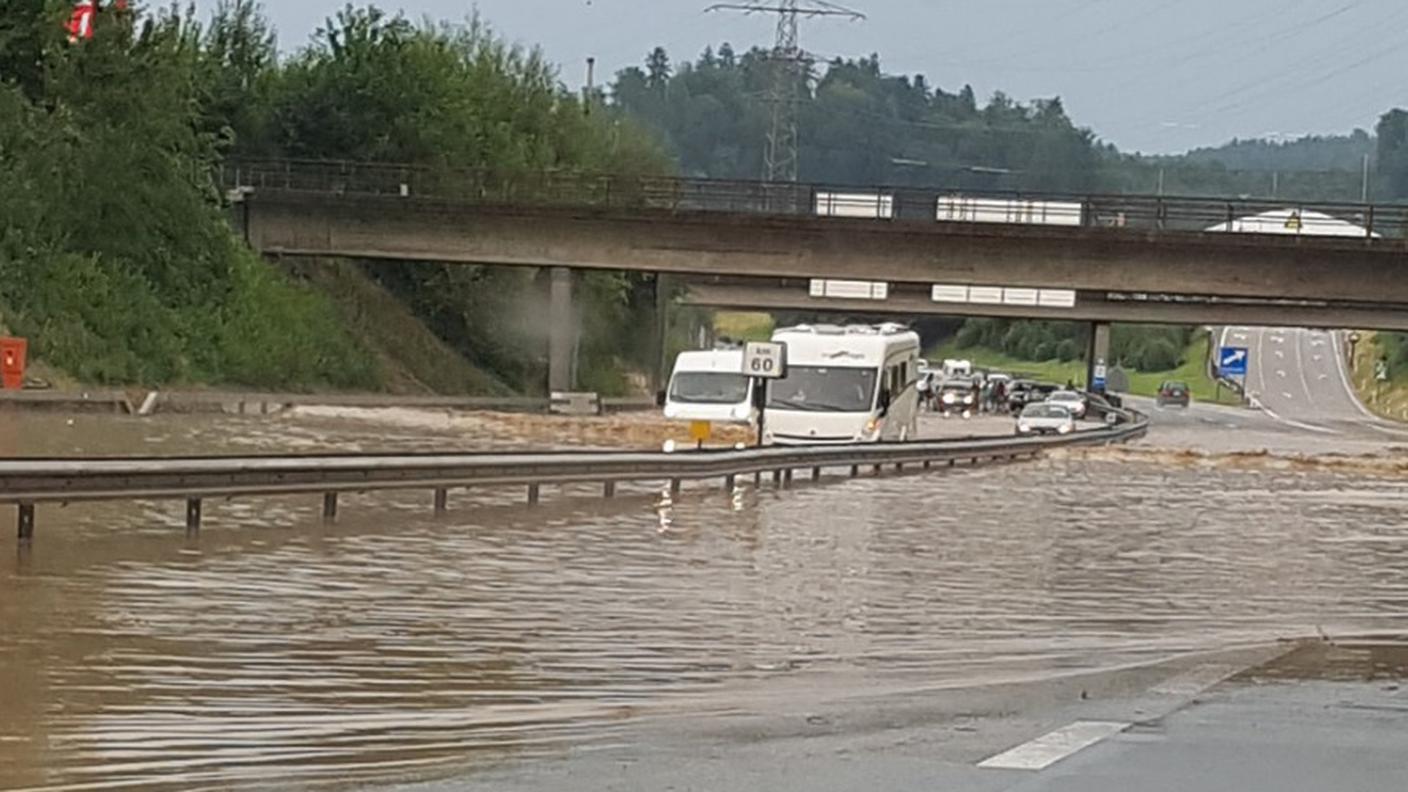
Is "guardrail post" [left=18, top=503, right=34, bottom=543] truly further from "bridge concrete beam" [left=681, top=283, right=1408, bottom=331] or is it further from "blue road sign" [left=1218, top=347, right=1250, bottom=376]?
"blue road sign" [left=1218, top=347, right=1250, bottom=376]

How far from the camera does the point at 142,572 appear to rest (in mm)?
17906

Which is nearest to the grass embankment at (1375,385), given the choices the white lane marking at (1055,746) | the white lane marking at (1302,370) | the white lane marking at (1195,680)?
the white lane marking at (1302,370)

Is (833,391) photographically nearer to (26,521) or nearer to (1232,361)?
(26,521)

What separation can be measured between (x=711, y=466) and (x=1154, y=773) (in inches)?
885

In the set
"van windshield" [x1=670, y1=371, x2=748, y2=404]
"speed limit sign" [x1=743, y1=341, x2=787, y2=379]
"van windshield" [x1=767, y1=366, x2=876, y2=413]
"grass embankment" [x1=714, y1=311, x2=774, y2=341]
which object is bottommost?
"grass embankment" [x1=714, y1=311, x2=774, y2=341]

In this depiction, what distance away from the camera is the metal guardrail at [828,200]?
217ft

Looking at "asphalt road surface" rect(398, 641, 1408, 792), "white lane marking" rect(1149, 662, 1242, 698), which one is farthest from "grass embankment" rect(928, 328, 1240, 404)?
"asphalt road surface" rect(398, 641, 1408, 792)

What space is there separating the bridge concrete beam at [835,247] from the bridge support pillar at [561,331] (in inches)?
23.2

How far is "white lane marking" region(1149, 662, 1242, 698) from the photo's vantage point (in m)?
13.0

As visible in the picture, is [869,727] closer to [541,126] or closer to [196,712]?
[196,712]

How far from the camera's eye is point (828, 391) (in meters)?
44.6

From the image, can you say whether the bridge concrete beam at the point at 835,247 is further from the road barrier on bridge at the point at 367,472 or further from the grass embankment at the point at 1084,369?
the grass embankment at the point at 1084,369

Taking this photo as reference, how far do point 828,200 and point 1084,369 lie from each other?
9199 cm

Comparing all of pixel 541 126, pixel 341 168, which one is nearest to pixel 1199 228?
pixel 341 168
